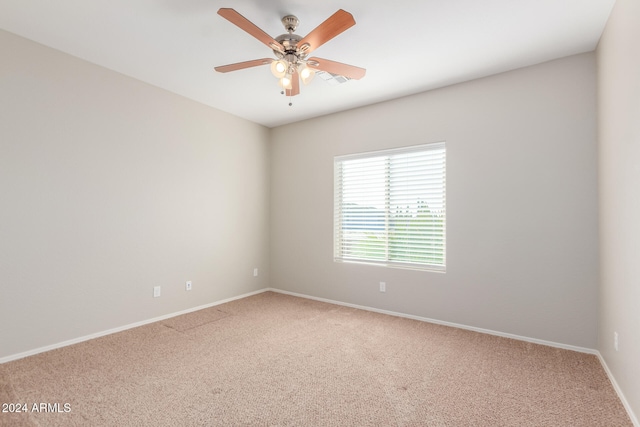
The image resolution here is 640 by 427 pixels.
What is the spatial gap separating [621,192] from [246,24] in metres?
2.72

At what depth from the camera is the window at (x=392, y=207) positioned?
12.1 ft

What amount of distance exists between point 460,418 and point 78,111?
4.07 m

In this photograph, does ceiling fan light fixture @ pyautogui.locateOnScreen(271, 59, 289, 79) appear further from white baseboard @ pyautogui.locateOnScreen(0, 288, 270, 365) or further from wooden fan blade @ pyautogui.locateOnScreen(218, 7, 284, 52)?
white baseboard @ pyautogui.locateOnScreen(0, 288, 270, 365)

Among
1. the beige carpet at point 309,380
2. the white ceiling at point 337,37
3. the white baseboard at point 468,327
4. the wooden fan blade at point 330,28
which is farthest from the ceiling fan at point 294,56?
A: the white baseboard at point 468,327

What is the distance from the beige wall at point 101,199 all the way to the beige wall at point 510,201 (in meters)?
2.07

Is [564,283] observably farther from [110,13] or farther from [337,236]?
[110,13]

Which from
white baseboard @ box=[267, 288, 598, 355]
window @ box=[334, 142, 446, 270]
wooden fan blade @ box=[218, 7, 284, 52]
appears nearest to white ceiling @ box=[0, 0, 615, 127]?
wooden fan blade @ box=[218, 7, 284, 52]

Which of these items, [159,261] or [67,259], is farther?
[159,261]

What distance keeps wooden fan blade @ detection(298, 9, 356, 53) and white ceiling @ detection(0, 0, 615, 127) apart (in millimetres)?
310

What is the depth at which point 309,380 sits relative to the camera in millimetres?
2326

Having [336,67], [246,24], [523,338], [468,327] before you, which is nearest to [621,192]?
[523,338]

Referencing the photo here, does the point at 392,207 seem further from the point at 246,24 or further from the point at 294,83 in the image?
the point at 246,24

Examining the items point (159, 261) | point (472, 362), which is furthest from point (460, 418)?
point (159, 261)

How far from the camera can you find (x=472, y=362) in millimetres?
2621
